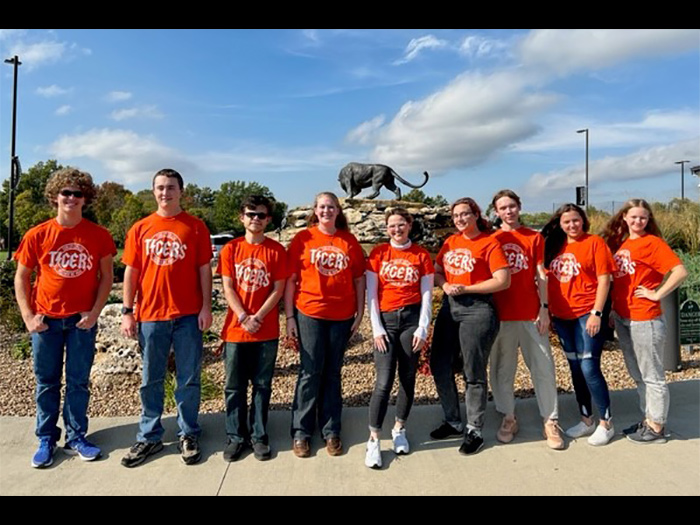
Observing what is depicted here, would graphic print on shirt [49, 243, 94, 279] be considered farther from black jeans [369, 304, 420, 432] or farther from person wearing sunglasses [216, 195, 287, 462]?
black jeans [369, 304, 420, 432]

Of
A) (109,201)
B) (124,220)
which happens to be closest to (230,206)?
(109,201)

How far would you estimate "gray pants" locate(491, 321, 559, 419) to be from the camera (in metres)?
3.48

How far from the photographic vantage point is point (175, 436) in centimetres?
358

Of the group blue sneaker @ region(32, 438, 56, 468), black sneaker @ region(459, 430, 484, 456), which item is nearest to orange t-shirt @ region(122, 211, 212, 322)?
blue sneaker @ region(32, 438, 56, 468)

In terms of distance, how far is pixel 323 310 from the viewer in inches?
127

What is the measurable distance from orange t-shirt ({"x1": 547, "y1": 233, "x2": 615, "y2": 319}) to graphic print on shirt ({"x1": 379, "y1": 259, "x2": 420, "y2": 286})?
42.0 inches

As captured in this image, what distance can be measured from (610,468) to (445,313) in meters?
1.40

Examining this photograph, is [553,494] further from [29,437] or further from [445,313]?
[29,437]

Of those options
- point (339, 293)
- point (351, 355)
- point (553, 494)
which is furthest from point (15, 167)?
point (553, 494)

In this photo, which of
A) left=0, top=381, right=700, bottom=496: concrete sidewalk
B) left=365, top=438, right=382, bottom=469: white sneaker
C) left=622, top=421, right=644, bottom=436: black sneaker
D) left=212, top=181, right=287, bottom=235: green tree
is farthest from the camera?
left=212, top=181, right=287, bottom=235: green tree

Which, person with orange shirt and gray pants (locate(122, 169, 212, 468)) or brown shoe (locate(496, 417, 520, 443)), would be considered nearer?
person with orange shirt and gray pants (locate(122, 169, 212, 468))

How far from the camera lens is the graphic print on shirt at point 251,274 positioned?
3.25 m

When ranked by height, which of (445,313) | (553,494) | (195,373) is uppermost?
(445,313)

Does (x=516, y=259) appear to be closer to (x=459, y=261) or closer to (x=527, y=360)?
(x=459, y=261)
